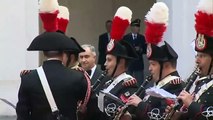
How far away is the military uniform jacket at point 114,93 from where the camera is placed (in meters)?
A: 6.85

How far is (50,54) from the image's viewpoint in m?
6.17

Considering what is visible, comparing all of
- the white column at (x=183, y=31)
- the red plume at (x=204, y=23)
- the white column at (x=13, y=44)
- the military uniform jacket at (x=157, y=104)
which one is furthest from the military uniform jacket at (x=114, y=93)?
the white column at (x=13, y=44)

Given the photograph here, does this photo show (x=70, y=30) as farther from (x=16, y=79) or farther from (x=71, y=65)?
(x=71, y=65)

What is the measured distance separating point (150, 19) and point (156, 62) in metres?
0.43

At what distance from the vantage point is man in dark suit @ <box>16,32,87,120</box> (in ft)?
19.8

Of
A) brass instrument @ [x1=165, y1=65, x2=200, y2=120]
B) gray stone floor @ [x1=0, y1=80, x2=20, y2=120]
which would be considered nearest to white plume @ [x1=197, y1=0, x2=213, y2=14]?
brass instrument @ [x1=165, y1=65, x2=200, y2=120]

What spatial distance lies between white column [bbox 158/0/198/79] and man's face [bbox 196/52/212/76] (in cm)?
568

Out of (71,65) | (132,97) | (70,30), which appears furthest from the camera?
(70,30)

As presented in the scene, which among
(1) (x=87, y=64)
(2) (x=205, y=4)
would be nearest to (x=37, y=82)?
(2) (x=205, y=4)

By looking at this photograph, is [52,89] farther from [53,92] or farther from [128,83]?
[128,83]

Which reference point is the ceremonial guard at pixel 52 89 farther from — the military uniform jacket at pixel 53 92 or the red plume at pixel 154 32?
the red plume at pixel 154 32

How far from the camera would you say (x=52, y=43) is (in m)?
6.16

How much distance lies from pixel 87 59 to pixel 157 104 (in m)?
2.70

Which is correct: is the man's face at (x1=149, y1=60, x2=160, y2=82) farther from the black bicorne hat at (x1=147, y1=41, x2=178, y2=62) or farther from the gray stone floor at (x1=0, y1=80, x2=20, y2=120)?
the gray stone floor at (x1=0, y1=80, x2=20, y2=120)
